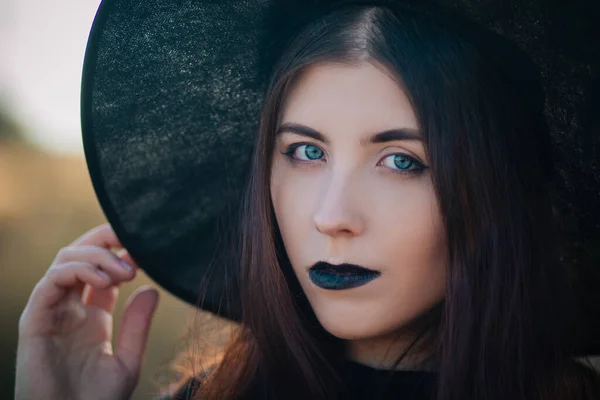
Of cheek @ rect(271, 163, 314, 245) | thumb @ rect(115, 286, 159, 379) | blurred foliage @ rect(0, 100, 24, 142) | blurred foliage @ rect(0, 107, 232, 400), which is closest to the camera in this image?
cheek @ rect(271, 163, 314, 245)

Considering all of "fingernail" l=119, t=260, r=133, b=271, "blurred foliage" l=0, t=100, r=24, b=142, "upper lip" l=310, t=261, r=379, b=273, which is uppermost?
"blurred foliage" l=0, t=100, r=24, b=142

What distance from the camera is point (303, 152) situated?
4.38 feet

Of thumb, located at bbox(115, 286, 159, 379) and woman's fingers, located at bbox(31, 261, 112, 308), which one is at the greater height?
woman's fingers, located at bbox(31, 261, 112, 308)

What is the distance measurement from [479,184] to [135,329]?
104cm

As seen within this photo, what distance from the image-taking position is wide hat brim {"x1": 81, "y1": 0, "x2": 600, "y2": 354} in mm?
1180

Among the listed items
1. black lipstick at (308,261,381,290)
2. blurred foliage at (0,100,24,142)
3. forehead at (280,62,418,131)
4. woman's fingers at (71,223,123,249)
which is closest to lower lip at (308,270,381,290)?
black lipstick at (308,261,381,290)

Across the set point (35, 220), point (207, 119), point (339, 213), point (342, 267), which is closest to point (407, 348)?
point (342, 267)

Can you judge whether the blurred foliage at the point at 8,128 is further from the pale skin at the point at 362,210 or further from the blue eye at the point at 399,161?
the blue eye at the point at 399,161

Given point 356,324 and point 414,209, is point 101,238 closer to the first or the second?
point 356,324

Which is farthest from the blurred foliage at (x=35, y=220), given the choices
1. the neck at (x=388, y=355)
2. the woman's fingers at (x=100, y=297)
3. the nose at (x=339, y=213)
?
the nose at (x=339, y=213)

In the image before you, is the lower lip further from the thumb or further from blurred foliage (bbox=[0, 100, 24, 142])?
blurred foliage (bbox=[0, 100, 24, 142])

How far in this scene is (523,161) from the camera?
128cm

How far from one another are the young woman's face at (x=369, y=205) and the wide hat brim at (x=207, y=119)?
232 mm

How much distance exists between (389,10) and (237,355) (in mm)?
946
